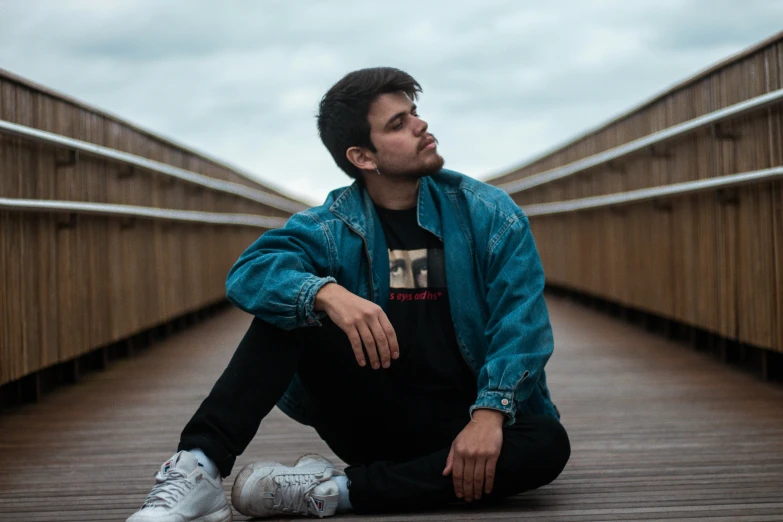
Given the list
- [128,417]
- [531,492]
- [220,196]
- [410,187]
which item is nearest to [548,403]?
[531,492]

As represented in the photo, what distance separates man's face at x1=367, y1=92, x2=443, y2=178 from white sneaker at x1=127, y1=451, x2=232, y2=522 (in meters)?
0.88

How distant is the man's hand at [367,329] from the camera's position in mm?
2102

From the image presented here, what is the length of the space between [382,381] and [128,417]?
1.66m

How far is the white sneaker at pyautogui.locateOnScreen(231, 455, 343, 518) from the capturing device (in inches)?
88.2

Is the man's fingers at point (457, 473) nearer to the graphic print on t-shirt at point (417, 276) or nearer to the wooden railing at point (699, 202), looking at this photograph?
the graphic print on t-shirt at point (417, 276)

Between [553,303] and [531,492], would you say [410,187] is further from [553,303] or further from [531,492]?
[553,303]

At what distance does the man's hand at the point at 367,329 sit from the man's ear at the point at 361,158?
1.82 ft

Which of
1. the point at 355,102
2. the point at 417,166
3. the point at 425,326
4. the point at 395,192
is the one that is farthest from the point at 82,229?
the point at 425,326

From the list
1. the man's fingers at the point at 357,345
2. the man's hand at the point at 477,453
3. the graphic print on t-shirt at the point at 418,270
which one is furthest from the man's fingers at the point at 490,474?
the graphic print on t-shirt at the point at 418,270

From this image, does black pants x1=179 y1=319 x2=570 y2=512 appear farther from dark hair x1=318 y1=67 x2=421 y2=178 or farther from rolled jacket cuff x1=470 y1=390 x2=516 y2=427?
dark hair x1=318 y1=67 x2=421 y2=178

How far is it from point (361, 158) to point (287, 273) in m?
0.50

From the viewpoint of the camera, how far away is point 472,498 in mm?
2217

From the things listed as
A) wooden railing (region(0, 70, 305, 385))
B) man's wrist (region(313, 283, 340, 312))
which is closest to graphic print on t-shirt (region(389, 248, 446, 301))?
man's wrist (region(313, 283, 340, 312))

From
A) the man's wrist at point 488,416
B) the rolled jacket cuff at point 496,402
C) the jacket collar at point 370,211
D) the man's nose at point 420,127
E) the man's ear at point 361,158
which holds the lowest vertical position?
the man's wrist at point 488,416
